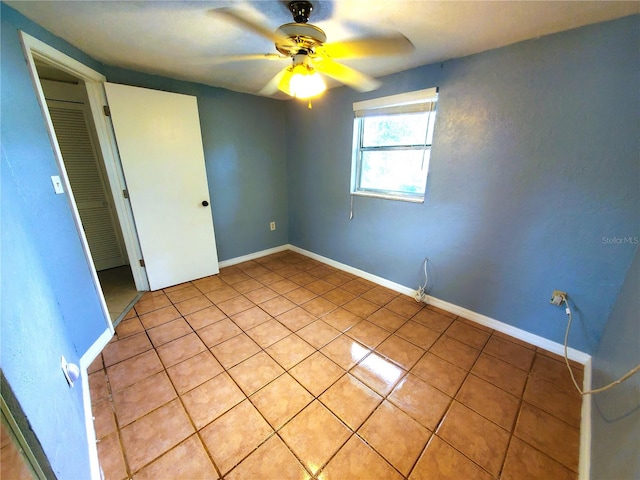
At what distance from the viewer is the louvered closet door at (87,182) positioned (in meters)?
2.64

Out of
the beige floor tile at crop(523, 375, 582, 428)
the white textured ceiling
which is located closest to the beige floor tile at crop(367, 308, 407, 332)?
the beige floor tile at crop(523, 375, 582, 428)

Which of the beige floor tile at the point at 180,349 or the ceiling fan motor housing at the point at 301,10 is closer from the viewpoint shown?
the ceiling fan motor housing at the point at 301,10

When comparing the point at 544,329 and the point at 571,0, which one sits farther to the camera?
the point at 544,329

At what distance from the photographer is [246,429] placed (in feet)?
4.17

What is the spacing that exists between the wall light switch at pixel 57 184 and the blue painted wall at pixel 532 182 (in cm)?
249

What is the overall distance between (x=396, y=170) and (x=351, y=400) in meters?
2.02

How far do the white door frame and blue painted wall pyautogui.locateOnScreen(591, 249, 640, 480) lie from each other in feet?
6.58

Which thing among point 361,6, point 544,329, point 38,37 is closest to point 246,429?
point 544,329

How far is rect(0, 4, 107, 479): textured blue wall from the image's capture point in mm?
710

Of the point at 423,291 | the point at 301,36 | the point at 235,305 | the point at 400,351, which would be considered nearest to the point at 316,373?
the point at 400,351

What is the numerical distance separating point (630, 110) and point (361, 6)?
1571mm

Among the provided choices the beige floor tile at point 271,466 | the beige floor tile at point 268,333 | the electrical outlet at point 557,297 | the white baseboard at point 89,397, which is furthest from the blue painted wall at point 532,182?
the white baseboard at point 89,397

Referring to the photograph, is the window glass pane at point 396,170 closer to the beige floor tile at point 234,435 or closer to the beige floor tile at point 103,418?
the beige floor tile at point 234,435

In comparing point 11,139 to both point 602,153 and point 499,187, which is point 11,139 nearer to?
point 499,187
